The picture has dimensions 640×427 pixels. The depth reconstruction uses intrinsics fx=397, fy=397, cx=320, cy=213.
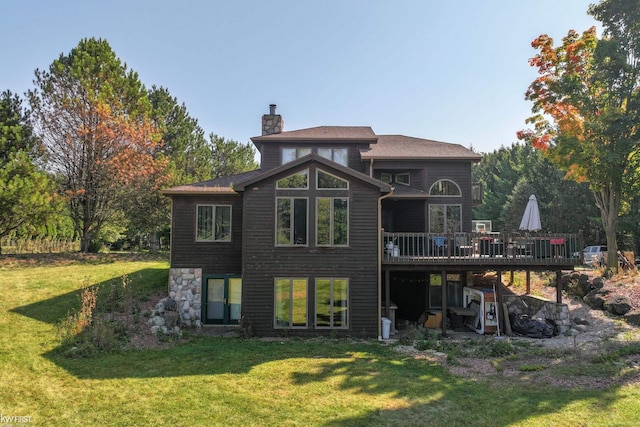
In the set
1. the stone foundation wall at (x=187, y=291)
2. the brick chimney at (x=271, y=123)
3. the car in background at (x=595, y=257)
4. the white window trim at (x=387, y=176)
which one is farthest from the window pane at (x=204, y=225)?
the car in background at (x=595, y=257)

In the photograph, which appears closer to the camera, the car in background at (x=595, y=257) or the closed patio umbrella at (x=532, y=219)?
the closed patio umbrella at (x=532, y=219)

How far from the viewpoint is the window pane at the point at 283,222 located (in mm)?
12602

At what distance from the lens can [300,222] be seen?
12.6 meters

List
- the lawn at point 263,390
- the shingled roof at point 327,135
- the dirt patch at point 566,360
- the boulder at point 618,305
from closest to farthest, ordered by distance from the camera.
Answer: the lawn at point 263,390 < the dirt patch at point 566,360 < the boulder at point 618,305 < the shingled roof at point 327,135

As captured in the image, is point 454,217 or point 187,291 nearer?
point 187,291

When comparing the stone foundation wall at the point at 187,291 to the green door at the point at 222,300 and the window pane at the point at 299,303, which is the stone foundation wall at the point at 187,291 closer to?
the green door at the point at 222,300

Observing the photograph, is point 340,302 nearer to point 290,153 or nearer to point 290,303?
point 290,303

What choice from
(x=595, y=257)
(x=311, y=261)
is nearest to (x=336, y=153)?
(x=311, y=261)

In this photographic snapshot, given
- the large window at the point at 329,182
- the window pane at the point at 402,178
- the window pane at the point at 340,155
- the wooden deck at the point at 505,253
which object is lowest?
the wooden deck at the point at 505,253

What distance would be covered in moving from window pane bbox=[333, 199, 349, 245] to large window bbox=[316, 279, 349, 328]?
129 centimetres

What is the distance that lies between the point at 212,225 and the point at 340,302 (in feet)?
17.5

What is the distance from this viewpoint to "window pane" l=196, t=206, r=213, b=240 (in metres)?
14.1

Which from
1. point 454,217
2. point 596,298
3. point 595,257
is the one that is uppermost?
point 454,217

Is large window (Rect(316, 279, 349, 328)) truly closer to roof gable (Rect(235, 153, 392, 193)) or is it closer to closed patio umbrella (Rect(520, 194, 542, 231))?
roof gable (Rect(235, 153, 392, 193))
